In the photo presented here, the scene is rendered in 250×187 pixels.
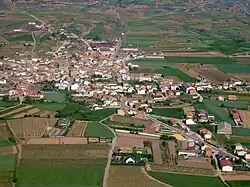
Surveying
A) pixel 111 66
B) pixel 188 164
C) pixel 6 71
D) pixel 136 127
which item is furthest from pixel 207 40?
pixel 188 164

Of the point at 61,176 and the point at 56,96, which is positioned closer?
the point at 61,176

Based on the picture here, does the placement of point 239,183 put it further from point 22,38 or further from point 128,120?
point 22,38

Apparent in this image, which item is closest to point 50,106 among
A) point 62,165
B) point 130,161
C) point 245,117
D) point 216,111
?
point 62,165

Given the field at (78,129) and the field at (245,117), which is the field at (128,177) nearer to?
the field at (78,129)

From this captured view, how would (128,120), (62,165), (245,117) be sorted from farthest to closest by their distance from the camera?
(245,117) < (128,120) < (62,165)

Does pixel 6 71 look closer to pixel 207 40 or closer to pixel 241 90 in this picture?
pixel 241 90

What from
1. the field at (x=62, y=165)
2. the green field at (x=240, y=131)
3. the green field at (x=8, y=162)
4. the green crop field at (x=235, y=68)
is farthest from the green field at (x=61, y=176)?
the green crop field at (x=235, y=68)
